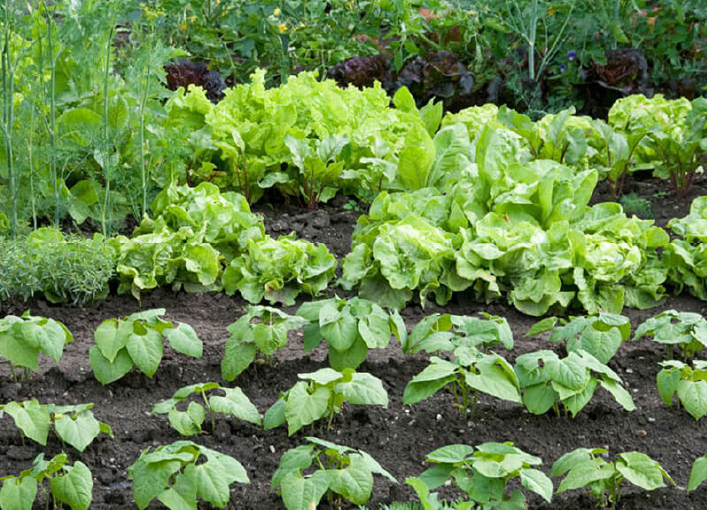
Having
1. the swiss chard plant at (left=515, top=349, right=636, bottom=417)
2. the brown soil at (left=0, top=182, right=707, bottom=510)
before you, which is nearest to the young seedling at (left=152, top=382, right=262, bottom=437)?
the brown soil at (left=0, top=182, right=707, bottom=510)

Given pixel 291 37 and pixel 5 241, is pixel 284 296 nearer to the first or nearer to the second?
pixel 5 241

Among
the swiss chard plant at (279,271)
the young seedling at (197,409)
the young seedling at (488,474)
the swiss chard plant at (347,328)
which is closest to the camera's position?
the young seedling at (488,474)

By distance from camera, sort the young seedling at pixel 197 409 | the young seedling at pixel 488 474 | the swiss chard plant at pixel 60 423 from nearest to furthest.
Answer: the young seedling at pixel 488 474 < the swiss chard plant at pixel 60 423 < the young seedling at pixel 197 409

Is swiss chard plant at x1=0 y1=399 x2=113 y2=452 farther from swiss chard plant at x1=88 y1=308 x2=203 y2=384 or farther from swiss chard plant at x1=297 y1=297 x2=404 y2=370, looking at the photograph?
swiss chard plant at x1=297 y1=297 x2=404 y2=370

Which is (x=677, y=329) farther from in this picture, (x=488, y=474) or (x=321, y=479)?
(x=321, y=479)

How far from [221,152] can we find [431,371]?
2807 mm

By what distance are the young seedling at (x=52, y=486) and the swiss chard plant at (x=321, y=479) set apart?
0.53 m

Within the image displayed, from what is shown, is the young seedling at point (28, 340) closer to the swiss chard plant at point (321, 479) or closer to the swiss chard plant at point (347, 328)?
the swiss chard plant at point (347, 328)

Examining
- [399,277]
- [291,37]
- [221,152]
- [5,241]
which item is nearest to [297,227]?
[221,152]

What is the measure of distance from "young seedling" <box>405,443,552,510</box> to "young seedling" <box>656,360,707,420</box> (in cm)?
69

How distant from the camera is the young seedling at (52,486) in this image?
97.9 inches

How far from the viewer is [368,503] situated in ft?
9.03

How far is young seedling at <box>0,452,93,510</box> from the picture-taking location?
2486mm

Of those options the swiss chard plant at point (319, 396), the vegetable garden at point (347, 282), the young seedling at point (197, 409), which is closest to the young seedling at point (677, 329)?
the vegetable garden at point (347, 282)
